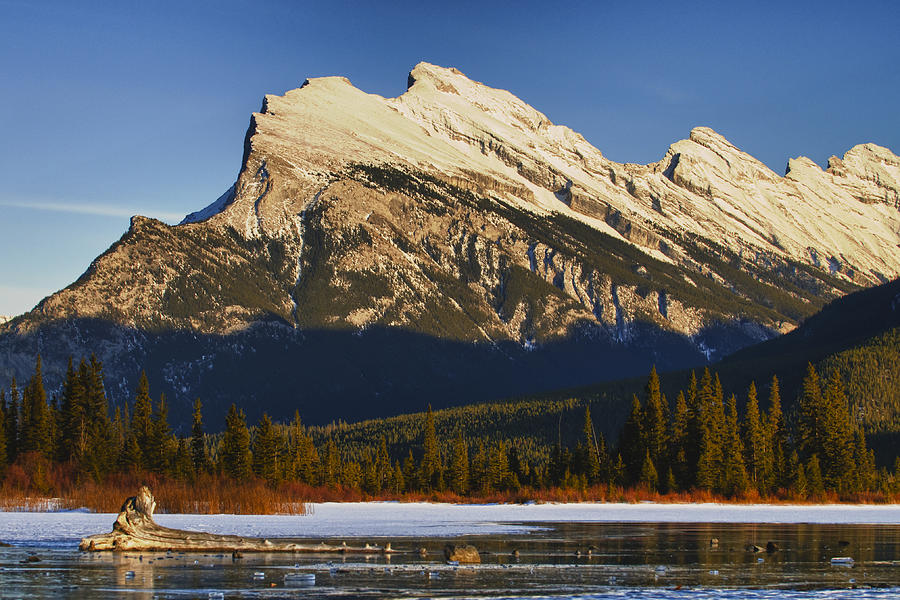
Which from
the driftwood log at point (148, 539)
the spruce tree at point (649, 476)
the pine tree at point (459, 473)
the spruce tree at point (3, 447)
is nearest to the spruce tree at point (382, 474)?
the pine tree at point (459, 473)

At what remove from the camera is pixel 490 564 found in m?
46.2

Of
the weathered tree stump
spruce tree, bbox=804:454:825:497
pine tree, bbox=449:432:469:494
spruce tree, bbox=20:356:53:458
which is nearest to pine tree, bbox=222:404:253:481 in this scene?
spruce tree, bbox=20:356:53:458

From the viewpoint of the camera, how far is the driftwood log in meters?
48.9

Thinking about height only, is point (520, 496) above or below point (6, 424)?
below

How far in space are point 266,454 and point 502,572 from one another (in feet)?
299

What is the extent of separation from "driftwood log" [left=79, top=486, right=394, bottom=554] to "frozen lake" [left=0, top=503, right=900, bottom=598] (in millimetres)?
576

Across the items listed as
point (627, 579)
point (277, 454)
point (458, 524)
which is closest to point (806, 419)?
point (277, 454)

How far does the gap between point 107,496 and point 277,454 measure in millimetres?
41904

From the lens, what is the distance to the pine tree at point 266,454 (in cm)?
12812

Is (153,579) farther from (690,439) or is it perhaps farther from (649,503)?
(690,439)

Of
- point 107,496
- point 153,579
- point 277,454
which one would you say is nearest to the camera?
point 153,579

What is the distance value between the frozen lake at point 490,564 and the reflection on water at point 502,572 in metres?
0.05

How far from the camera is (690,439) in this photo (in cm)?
12912

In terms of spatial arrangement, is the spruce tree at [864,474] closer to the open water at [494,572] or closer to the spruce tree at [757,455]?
the spruce tree at [757,455]
